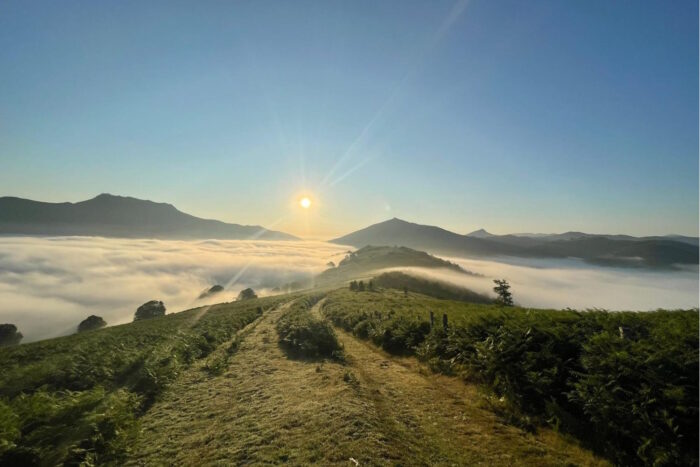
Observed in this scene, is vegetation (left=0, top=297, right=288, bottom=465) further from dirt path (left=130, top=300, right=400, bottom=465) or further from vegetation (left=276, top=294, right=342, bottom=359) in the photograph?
vegetation (left=276, top=294, right=342, bottom=359)

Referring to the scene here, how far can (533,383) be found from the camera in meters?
10.9

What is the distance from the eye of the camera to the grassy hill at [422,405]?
7777 mm

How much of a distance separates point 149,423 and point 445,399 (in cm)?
1101

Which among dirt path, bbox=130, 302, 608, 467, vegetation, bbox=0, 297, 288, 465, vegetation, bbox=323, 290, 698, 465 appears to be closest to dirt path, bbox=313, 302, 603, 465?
dirt path, bbox=130, 302, 608, 467

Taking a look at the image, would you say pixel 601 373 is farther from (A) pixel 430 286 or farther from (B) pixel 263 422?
(A) pixel 430 286

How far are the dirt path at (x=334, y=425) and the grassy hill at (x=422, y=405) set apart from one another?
0.06 metres

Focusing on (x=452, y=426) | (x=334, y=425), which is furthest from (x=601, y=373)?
(x=334, y=425)

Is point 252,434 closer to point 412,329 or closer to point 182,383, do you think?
point 182,383

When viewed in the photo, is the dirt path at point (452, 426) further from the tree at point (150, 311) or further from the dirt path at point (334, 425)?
the tree at point (150, 311)

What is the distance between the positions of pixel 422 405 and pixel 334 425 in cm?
379

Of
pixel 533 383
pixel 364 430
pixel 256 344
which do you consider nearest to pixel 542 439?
pixel 533 383

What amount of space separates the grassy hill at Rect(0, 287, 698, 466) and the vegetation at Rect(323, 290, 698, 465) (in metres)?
0.04

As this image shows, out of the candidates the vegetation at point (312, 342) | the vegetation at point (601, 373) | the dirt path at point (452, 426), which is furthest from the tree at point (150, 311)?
the vegetation at point (601, 373)

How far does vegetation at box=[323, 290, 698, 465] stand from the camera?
23.7 feet
